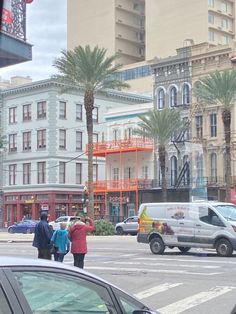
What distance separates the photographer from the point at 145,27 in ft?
314

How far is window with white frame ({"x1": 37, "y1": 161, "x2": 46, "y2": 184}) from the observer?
208 feet

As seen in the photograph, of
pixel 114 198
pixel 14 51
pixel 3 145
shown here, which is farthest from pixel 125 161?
pixel 14 51

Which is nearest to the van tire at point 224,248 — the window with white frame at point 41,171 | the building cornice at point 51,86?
the building cornice at point 51,86

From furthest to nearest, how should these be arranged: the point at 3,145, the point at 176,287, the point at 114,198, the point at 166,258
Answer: the point at 3,145 < the point at 114,198 < the point at 166,258 < the point at 176,287

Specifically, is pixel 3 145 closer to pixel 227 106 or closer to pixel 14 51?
pixel 227 106

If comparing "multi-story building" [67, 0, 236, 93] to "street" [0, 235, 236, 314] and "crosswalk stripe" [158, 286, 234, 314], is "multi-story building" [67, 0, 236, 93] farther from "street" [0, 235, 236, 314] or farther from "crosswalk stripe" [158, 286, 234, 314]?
"crosswalk stripe" [158, 286, 234, 314]

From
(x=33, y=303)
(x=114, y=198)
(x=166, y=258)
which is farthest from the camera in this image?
(x=114, y=198)

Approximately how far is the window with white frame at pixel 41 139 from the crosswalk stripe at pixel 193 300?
168ft

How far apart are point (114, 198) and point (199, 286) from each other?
143 feet

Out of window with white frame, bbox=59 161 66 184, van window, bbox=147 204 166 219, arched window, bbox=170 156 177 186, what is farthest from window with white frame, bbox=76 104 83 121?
van window, bbox=147 204 166 219

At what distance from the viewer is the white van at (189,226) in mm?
21859

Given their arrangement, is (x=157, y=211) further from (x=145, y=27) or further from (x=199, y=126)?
(x=145, y=27)

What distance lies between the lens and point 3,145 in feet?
220

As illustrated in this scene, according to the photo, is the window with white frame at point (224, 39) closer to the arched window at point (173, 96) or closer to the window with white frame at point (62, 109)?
the window with white frame at point (62, 109)
